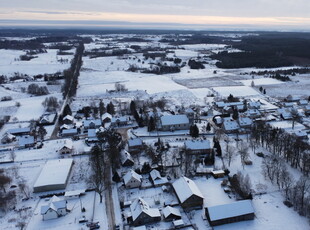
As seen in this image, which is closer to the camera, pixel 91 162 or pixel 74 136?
pixel 91 162

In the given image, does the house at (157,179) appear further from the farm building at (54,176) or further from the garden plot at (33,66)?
the garden plot at (33,66)

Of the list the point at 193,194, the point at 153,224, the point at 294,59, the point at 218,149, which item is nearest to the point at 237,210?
the point at 193,194

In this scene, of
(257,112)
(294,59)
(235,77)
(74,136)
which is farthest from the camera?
(294,59)

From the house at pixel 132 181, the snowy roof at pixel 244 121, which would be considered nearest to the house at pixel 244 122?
the snowy roof at pixel 244 121

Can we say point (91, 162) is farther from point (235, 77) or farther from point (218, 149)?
point (235, 77)

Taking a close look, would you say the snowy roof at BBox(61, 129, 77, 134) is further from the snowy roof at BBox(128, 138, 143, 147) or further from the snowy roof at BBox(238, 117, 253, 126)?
the snowy roof at BBox(238, 117, 253, 126)

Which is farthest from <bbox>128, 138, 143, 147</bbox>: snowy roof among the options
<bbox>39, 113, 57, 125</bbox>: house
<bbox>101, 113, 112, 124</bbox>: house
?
<bbox>39, 113, 57, 125</bbox>: house
